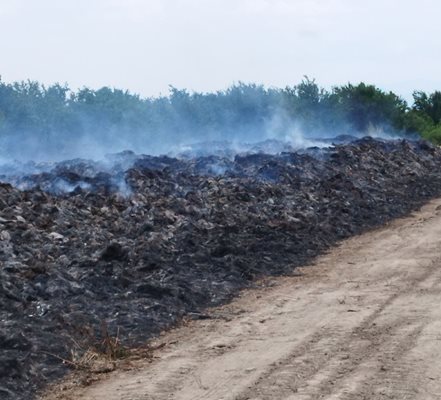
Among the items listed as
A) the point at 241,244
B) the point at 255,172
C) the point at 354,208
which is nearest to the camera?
the point at 241,244

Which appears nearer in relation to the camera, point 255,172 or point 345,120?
point 255,172

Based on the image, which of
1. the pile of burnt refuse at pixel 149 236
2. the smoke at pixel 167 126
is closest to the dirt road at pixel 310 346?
the pile of burnt refuse at pixel 149 236

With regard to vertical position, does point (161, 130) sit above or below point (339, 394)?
above

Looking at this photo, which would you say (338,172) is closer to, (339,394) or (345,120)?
(339,394)

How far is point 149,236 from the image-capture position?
40.1 ft

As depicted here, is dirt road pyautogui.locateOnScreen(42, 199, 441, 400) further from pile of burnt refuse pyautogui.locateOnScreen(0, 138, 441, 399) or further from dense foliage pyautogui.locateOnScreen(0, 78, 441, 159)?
dense foliage pyautogui.locateOnScreen(0, 78, 441, 159)

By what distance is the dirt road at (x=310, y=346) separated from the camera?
6.55 m

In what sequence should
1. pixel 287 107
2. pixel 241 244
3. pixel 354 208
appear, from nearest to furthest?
pixel 241 244, pixel 354 208, pixel 287 107

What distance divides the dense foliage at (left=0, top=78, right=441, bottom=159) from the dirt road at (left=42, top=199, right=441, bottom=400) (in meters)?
23.0

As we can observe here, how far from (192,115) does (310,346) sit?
3298 cm

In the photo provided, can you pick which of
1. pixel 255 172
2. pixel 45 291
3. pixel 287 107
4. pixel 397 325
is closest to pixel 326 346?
pixel 397 325

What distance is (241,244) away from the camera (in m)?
12.7

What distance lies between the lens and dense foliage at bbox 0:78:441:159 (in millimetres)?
34344

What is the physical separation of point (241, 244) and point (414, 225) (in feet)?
15.3
